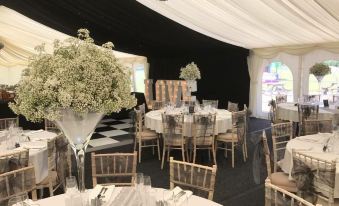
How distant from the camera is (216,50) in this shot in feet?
31.6

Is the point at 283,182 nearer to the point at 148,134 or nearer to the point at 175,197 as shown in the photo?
the point at 175,197

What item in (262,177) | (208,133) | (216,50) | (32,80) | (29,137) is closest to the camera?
(32,80)

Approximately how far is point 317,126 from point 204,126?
1691 mm

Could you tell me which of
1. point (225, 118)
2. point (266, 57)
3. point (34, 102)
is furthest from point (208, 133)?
point (266, 57)

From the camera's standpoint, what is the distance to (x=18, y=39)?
405 inches

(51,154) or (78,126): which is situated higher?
(78,126)

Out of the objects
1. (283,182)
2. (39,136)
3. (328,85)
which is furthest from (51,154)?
(328,85)

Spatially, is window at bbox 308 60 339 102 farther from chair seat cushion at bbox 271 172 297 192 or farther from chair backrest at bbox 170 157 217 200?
chair backrest at bbox 170 157 217 200

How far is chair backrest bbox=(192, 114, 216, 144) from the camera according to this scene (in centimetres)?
513

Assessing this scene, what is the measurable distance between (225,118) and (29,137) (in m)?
3.23

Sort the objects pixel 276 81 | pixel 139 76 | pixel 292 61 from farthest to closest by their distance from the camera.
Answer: pixel 139 76 → pixel 276 81 → pixel 292 61

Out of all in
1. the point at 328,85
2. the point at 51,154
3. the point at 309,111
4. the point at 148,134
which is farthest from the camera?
the point at 328,85

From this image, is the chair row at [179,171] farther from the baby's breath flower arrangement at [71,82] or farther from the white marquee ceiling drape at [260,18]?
the white marquee ceiling drape at [260,18]

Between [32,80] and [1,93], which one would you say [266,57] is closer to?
[1,93]
